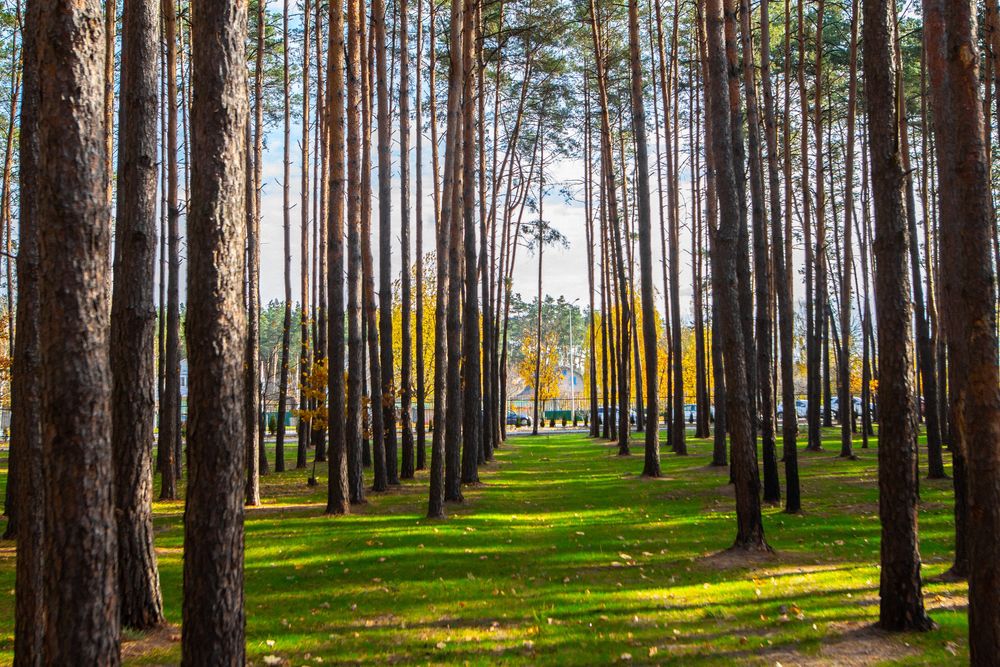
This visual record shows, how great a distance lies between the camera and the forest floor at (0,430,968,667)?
6.29m

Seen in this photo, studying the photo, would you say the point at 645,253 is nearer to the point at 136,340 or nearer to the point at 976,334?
the point at 136,340

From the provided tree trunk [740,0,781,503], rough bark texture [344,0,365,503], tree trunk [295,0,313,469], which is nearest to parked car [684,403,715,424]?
tree trunk [295,0,313,469]

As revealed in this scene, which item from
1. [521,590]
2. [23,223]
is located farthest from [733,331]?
[23,223]

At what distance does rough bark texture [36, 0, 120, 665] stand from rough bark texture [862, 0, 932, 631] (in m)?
5.53

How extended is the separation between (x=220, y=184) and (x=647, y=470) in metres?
15.8

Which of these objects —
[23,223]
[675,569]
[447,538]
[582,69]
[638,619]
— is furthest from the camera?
[582,69]

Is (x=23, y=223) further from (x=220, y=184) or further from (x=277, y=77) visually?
(x=277, y=77)

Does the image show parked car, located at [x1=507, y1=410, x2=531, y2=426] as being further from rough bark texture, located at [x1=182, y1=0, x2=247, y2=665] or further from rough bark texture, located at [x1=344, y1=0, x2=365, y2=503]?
rough bark texture, located at [x1=182, y1=0, x2=247, y2=665]

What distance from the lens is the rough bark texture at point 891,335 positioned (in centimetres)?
661

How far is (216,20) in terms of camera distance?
5223mm

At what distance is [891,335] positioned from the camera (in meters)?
6.75

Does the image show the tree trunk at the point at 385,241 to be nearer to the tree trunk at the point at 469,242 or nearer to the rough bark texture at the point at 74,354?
the tree trunk at the point at 469,242

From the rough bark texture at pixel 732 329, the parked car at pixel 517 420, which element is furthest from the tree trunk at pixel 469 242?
the parked car at pixel 517 420

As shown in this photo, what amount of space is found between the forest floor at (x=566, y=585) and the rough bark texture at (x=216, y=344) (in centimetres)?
124
